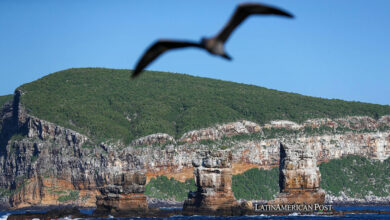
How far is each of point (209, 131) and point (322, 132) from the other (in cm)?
3234

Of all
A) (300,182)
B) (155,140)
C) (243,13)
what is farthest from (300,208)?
(243,13)

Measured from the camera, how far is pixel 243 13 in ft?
70.5

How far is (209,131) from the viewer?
189500 mm

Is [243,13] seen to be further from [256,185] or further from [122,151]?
[256,185]

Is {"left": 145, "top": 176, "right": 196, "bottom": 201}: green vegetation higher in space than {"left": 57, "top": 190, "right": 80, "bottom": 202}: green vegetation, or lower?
higher

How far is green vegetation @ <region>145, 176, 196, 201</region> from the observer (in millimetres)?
169125

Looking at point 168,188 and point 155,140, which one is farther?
point 155,140

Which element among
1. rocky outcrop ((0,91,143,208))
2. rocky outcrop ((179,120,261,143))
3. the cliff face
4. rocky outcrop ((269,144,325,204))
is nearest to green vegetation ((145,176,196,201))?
the cliff face

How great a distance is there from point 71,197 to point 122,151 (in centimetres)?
1920

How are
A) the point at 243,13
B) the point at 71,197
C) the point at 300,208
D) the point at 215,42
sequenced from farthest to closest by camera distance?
the point at 71,197, the point at 300,208, the point at 215,42, the point at 243,13

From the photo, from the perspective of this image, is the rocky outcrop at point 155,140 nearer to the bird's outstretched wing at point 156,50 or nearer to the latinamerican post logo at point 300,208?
the latinamerican post logo at point 300,208

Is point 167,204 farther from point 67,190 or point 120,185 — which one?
point 120,185

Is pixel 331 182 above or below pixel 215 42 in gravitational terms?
below

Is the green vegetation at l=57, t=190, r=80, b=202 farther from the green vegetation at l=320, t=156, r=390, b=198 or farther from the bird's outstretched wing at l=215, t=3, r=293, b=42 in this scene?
the bird's outstretched wing at l=215, t=3, r=293, b=42
